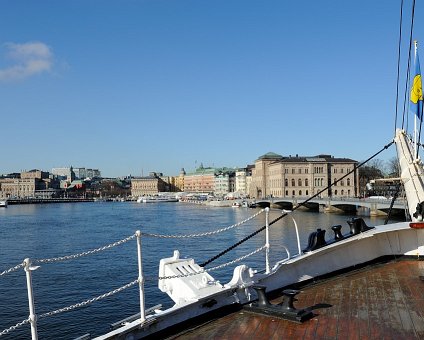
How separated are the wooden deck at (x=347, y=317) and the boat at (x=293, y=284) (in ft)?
0.06

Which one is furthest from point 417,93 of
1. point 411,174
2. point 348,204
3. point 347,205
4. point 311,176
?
point 311,176

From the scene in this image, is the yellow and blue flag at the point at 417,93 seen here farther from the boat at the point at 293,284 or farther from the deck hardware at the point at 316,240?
the deck hardware at the point at 316,240

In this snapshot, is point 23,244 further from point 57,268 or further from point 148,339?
point 148,339

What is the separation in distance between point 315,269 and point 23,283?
20.3 meters

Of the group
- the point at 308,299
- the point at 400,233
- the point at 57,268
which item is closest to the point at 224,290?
the point at 308,299

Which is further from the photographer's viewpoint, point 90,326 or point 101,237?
point 101,237

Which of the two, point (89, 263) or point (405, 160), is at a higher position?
point (405, 160)

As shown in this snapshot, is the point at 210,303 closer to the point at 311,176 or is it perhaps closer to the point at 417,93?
the point at 417,93

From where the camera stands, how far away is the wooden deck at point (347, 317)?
6184 millimetres

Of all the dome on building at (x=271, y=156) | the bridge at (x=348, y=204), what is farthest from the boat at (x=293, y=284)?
the dome on building at (x=271, y=156)

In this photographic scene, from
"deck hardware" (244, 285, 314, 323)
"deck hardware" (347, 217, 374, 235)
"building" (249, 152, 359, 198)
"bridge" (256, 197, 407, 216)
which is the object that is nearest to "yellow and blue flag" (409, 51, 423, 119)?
"deck hardware" (347, 217, 374, 235)

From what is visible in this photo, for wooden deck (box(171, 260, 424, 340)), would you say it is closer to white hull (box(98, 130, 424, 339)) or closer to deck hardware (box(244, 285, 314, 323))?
deck hardware (box(244, 285, 314, 323))

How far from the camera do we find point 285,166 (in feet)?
519

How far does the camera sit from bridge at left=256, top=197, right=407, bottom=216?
229 feet
